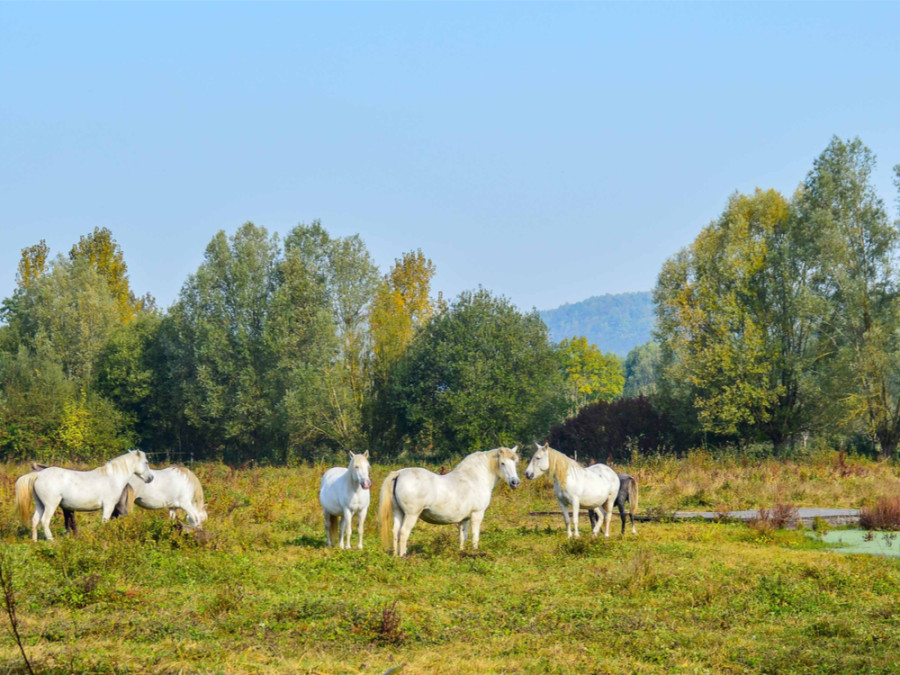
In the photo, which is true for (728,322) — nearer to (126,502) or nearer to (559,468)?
(559,468)

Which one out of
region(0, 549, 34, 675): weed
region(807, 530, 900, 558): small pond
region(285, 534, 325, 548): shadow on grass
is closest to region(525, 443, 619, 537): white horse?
region(285, 534, 325, 548): shadow on grass

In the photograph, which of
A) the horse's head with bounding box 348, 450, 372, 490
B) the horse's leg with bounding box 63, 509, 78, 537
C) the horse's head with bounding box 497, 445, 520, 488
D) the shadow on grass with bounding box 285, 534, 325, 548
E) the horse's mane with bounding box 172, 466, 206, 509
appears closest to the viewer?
the horse's head with bounding box 348, 450, 372, 490

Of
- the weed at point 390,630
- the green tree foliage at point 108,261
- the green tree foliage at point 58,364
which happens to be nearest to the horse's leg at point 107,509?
the weed at point 390,630

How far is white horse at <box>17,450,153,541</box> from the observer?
1574 centimetres

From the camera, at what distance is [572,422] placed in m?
49.6

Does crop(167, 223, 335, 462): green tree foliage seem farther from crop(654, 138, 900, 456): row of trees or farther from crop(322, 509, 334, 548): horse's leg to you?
crop(322, 509, 334, 548): horse's leg

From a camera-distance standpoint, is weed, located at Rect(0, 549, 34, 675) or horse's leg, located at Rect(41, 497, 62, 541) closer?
weed, located at Rect(0, 549, 34, 675)

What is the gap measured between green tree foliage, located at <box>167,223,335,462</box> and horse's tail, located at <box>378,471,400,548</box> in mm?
34017

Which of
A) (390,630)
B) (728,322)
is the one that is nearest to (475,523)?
(390,630)

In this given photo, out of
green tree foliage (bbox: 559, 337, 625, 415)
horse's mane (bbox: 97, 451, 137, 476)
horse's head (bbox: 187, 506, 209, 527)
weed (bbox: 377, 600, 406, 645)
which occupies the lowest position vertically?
weed (bbox: 377, 600, 406, 645)

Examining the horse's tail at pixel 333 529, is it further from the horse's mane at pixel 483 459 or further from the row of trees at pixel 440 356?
the row of trees at pixel 440 356

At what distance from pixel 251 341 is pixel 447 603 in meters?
41.6

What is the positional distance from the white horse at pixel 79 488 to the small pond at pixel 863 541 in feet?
44.4

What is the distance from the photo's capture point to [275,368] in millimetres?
49906
